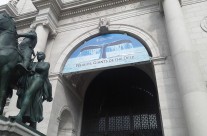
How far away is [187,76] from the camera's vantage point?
22.8 feet

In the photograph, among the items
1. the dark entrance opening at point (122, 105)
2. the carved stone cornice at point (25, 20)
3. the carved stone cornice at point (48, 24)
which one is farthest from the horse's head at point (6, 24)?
the carved stone cornice at point (25, 20)

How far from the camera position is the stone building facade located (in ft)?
23.1

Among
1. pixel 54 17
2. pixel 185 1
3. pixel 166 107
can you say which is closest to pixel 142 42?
pixel 185 1

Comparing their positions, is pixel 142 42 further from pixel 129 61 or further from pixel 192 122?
pixel 192 122

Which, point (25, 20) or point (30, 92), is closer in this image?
point (30, 92)

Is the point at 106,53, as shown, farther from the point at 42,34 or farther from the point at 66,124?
the point at 66,124

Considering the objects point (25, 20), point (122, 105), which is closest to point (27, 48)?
point (122, 105)

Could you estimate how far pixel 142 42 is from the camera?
32.6 ft

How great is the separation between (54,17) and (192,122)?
8.85 meters

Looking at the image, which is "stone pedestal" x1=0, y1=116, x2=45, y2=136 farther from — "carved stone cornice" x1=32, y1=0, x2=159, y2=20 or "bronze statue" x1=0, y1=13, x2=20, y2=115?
"carved stone cornice" x1=32, y1=0, x2=159, y2=20

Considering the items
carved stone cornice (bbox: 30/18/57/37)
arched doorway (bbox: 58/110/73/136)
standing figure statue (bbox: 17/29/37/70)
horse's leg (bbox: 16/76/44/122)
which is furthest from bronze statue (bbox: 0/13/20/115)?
carved stone cornice (bbox: 30/18/57/37)

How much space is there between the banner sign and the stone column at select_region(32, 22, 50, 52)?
→ 1.41 metres

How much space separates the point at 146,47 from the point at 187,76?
314 centimetres

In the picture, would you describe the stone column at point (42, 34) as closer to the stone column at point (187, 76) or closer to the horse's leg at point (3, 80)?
the stone column at point (187, 76)
